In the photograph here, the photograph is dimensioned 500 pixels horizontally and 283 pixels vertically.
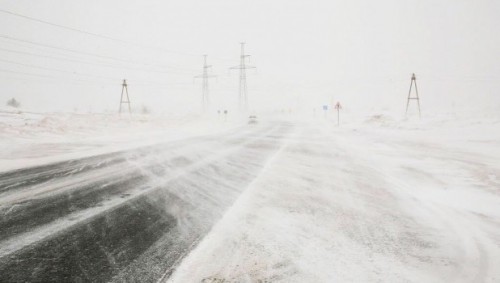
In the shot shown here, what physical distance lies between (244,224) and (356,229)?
1.45 metres

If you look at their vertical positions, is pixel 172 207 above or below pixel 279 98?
below

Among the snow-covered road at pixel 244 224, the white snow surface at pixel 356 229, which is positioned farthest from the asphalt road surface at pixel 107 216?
the white snow surface at pixel 356 229

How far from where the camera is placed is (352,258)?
10.3ft

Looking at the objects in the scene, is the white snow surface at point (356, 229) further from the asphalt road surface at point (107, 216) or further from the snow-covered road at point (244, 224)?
the asphalt road surface at point (107, 216)

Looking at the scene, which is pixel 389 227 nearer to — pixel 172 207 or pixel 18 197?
pixel 172 207

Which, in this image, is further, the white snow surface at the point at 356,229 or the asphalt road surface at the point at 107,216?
the white snow surface at the point at 356,229

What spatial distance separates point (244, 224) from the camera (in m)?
4.02

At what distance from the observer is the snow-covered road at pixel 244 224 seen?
2838 mm

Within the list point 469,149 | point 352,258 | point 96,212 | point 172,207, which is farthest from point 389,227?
point 469,149

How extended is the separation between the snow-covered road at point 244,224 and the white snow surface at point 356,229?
2 cm

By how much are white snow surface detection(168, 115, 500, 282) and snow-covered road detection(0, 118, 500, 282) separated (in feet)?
0.06

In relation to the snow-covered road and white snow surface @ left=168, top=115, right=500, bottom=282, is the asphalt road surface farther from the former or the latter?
white snow surface @ left=168, top=115, right=500, bottom=282

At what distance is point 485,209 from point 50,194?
7.16 m

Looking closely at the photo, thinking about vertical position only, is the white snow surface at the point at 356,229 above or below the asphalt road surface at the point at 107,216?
below
